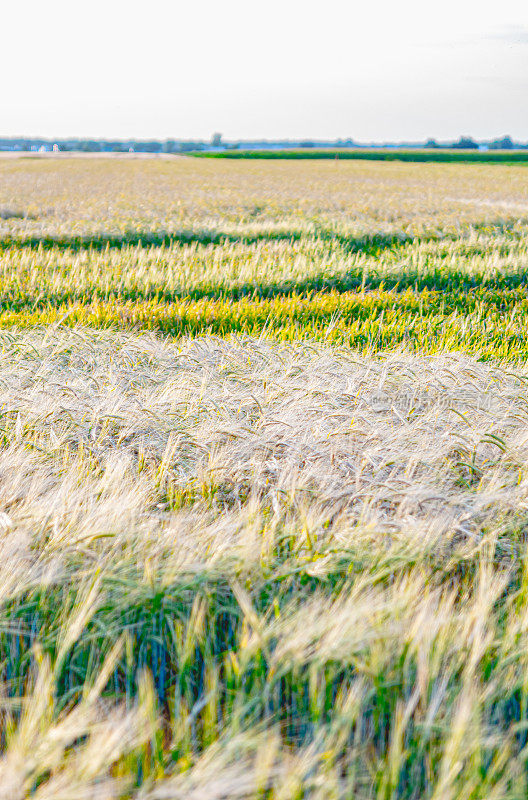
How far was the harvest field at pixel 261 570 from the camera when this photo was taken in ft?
3.58

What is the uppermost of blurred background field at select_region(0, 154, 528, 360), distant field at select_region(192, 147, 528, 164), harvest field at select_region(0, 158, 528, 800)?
distant field at select_region(192, 147, 528, 164)

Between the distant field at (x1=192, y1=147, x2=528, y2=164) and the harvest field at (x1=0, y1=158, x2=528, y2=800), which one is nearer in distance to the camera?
the harvest field at (x1=0, y1=158, x2=528, y2=800)

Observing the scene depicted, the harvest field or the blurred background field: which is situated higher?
the blurred background field

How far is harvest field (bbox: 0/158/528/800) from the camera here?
1091 millimetres

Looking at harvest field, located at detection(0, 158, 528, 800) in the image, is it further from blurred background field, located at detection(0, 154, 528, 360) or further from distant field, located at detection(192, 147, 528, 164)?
distant field, located at detection(192, 147, 528, 164)

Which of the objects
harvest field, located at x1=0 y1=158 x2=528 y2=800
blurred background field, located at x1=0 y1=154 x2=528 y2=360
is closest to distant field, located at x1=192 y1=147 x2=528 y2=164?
blurred background field, located at x1=0 y1=154 x2=528 y2=360

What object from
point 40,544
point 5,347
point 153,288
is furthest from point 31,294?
point 40,544

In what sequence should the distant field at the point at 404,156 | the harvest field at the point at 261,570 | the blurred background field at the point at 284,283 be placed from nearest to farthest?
the harvest field at the point at 261,570 < the blurred background field at the point at 284,283 < the distant field at the point at 404,156

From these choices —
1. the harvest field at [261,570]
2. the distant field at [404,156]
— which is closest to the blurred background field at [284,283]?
the harvest field at [261,570]

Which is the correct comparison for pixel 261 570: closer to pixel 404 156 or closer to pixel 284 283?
pixel 284 283

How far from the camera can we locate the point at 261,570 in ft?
5.18

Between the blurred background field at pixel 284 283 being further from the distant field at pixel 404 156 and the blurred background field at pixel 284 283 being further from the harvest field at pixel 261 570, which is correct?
the distant field at pixel 404 156

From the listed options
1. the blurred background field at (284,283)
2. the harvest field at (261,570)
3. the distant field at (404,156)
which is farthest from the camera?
the distant field at (404,156)

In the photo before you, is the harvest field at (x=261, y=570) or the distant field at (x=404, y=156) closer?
the harvest field at (x=261, y=570)
